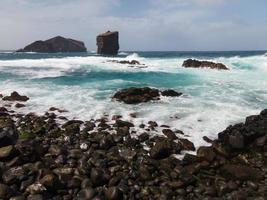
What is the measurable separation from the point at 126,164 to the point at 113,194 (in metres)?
2.23

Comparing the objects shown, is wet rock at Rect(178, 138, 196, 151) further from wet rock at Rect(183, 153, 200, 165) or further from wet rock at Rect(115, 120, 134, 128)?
wet rock at Rect(115, 120, 134, 128)

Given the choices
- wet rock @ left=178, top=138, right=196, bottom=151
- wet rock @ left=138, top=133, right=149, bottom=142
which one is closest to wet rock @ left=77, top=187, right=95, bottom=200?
wet rock @ left=138, top=133, right=149, bottom=142

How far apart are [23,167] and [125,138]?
4.53 metres

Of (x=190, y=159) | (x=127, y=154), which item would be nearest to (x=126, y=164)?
(x=127, y=154)

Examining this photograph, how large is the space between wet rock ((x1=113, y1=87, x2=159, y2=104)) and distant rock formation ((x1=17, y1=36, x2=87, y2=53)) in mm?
126062

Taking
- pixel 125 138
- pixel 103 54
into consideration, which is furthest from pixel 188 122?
pixel 103 54

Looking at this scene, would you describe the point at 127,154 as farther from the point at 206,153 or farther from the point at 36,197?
the point at 36,197

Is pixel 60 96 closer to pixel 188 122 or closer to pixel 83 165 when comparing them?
pixel 188 122

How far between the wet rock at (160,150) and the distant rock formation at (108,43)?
83.4 metres

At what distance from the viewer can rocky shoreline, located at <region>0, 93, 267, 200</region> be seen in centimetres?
967

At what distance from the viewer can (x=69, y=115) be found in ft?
57.6

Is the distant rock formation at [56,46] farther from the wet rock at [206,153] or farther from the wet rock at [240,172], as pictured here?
the wet rock at [240,172]

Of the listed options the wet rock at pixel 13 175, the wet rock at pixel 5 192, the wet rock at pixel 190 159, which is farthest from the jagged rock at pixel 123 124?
the wet rock at pixel 5 192

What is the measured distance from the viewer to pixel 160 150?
12.2m
